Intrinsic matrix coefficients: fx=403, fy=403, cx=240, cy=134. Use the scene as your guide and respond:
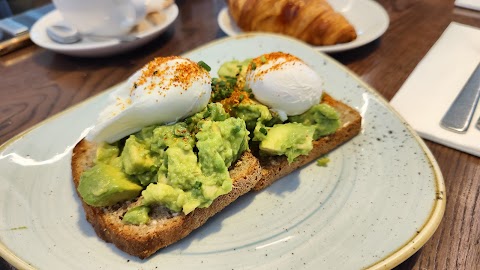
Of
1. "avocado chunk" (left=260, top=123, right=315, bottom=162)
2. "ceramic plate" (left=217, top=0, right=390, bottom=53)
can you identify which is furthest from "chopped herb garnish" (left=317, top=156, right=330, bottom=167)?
"ceramic plate" (left=217, top=0, right=390, bottom=53)

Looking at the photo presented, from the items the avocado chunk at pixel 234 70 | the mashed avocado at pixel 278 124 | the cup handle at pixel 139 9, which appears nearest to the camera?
the mashed avocado at pixel 278 124

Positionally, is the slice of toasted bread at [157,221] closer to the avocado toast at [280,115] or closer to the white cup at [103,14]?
the avocado toast at [280,115]

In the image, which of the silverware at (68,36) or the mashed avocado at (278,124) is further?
the silverware at (68,36)

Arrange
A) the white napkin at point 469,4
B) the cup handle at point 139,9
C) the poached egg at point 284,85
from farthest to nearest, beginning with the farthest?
1. the white napkin at point 469,4
2. the cup handle at point 139,9
3. the poached egg at point 284,85

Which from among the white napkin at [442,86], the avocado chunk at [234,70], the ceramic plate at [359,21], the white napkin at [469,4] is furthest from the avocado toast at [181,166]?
the white napkin at [469,4]

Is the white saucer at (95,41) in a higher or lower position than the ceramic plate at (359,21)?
higher

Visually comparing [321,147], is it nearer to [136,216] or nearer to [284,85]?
[284,85]

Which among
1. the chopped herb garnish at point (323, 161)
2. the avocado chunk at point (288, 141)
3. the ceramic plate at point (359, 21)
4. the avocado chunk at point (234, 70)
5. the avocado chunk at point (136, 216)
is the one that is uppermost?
the avocado chunk at point (234, 70)
